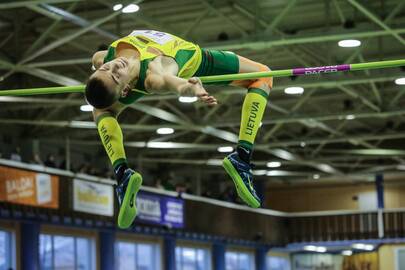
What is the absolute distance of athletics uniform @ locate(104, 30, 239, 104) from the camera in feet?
25.1

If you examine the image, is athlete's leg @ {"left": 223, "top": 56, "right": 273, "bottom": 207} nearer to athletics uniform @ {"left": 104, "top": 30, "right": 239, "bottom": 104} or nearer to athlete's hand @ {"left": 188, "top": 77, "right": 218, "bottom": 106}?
athletics uniform @ {"left": 104, "top": 30, "right": 239, "bottom": 104}

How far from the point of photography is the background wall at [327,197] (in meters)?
42.7

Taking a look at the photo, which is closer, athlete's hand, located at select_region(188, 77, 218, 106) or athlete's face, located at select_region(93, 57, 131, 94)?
athlete's hand, located at select_region(188, 77, 218, 106)

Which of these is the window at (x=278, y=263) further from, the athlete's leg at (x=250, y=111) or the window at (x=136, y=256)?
the athlete's leg at (x=250, y=111)

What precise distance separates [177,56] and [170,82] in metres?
0.53

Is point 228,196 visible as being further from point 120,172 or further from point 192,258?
point 120,172

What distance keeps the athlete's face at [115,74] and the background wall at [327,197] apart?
36063mm

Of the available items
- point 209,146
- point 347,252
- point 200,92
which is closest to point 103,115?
point 200,92

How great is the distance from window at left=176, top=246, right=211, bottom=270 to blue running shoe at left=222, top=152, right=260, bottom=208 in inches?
990

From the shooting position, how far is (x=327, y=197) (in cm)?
4434

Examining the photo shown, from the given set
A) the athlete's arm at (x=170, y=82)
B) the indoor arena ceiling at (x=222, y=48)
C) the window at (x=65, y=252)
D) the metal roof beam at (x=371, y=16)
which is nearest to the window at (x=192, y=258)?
the indoor arena ceiling at (x=222, y=48)

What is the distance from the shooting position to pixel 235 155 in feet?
27.1

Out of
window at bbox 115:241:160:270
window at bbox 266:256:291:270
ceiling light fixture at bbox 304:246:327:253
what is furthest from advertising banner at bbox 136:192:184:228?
window at bbox 266:256:291:270

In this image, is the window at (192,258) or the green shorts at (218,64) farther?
the window at (192,258)
